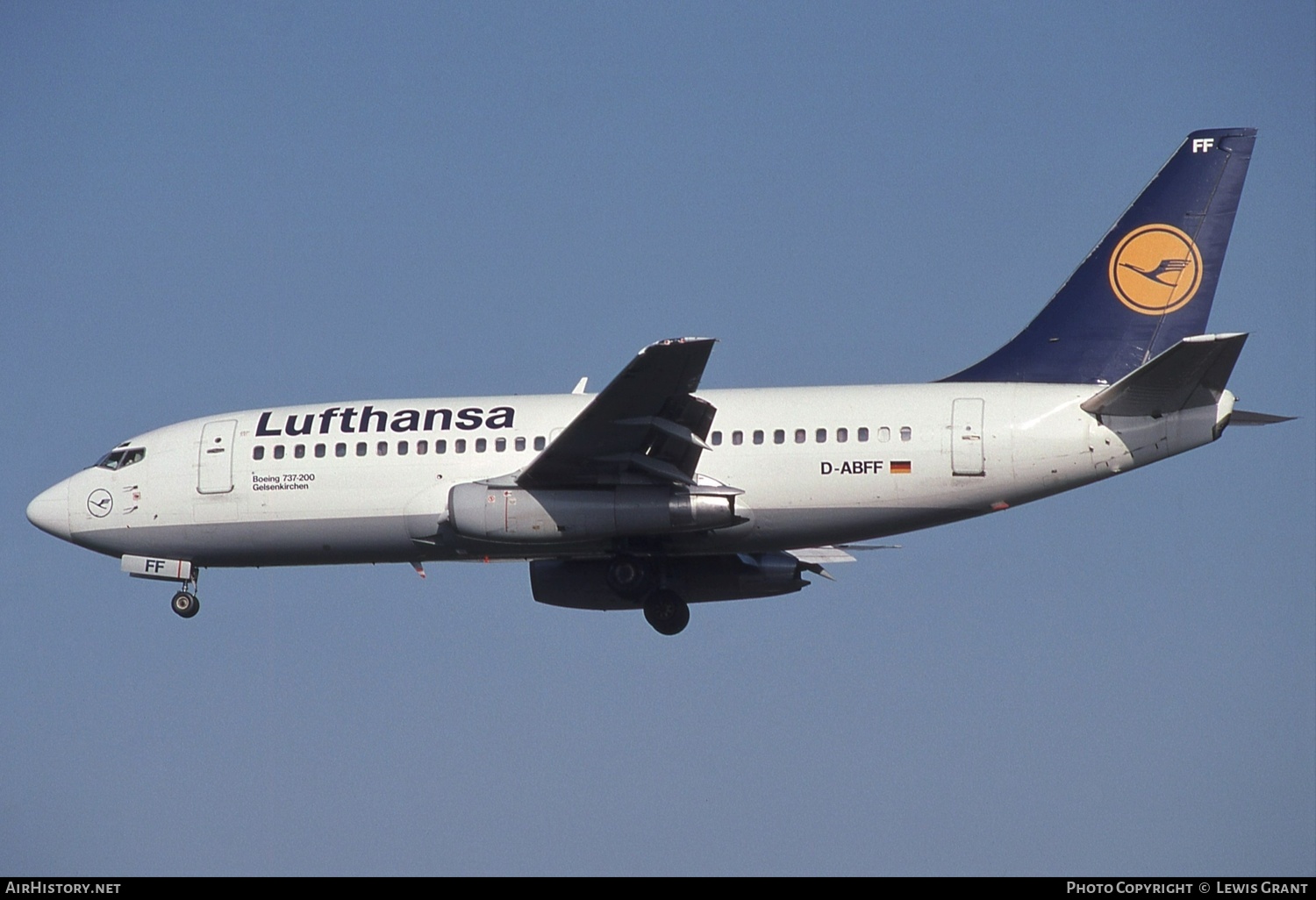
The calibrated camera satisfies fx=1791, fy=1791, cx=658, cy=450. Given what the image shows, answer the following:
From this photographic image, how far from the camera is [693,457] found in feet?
102

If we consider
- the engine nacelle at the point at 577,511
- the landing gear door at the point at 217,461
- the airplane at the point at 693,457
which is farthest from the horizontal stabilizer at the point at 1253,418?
the landing gear door at the point at 217,461

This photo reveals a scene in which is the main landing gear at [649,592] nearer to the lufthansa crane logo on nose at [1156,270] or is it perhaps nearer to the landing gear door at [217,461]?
the landing gear door at [217,461]

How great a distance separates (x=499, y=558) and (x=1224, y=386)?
13312mm

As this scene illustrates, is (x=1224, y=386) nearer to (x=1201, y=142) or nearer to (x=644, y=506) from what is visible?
(x=1201, y=142)

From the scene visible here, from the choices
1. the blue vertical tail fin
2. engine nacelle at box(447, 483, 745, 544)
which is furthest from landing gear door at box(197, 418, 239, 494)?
the blue vertical tail fin

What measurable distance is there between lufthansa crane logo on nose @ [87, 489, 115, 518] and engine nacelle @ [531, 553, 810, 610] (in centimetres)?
837

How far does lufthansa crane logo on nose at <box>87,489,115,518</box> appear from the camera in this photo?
34.8 meters

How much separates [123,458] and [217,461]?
2.40 m

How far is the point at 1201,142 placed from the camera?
32.3m

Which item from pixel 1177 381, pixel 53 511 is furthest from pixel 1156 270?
pixel 53 511

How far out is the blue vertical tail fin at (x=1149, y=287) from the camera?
31.9 metres
